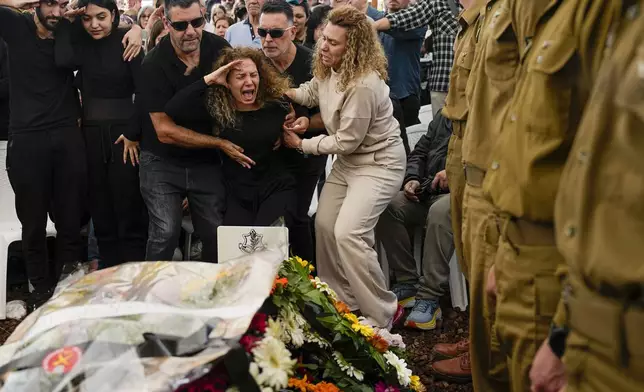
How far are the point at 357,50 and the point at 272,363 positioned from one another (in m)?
2.65

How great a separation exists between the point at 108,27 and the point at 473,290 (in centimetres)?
325

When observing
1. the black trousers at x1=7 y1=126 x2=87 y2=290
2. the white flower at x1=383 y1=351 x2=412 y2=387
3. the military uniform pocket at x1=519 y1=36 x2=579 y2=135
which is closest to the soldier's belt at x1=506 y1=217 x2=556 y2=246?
the military uniform pocket at x1=519 y1=36 x2=579 y2=135

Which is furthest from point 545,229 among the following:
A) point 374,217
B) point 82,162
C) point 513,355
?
point 82,162

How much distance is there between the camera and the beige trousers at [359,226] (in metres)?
4.19

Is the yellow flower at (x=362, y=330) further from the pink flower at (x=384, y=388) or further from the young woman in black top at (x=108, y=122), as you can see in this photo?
the young woman in black top at (x=108, y=122)

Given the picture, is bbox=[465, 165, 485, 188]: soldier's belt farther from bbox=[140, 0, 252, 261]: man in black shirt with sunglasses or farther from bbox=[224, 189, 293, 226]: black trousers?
bbox=[140, 0, 252, 261]: man in black shirt with sunglasses

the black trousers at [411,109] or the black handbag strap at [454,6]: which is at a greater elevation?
the black handbag strap at [454,6]

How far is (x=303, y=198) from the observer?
4605 mm

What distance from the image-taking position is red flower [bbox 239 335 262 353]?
1.80 metres

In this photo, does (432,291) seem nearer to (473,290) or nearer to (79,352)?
(473,290)

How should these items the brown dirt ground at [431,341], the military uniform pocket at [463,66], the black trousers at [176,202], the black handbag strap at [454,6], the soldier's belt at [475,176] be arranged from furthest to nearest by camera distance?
the black handbag strap at [454,6], the black trousers at [176,202], the brown dirt ground at [431,341], the military uniform pocket at [463,66], the soldier's belt at [475,176]

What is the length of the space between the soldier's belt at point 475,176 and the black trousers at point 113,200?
271 centimetres

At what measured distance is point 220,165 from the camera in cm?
446

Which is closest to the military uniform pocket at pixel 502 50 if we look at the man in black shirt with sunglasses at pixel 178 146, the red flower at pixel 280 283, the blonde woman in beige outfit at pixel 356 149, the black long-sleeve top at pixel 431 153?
the red flower at pixel 280 283
